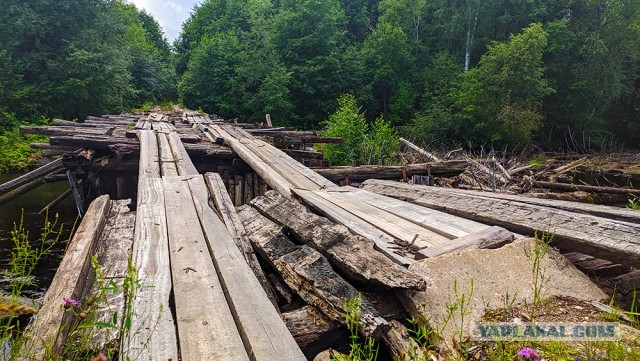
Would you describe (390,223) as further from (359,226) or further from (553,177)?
(553,177)

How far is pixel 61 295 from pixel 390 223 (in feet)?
7.68

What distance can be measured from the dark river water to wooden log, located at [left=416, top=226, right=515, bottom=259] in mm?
3418

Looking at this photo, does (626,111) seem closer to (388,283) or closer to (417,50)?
(417,50)

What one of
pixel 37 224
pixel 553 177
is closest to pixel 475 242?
pixel 37 224

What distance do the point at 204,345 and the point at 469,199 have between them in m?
3.15

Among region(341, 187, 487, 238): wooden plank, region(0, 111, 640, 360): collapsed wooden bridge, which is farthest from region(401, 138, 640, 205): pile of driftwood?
region(0, 111, 640, 360): collapsed wooden bridge

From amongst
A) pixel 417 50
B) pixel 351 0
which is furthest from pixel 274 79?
pixel 351 0

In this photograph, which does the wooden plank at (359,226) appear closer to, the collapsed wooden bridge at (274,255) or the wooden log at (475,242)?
the collapsed wooden bridge at (274,255)

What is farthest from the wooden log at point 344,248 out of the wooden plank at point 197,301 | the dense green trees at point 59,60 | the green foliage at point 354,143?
the dense green trees at point 59,60

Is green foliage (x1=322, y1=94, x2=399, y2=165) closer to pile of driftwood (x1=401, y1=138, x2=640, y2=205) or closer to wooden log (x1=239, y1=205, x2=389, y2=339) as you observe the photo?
pile of driftwood (x1=401, y1=138, x2=640, y2=205)

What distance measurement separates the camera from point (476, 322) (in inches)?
77.0

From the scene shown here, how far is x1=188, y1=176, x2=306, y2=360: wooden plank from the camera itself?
1.55 metres

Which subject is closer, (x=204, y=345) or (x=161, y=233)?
(x=204, y=345)

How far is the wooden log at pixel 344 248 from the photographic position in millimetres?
2098
